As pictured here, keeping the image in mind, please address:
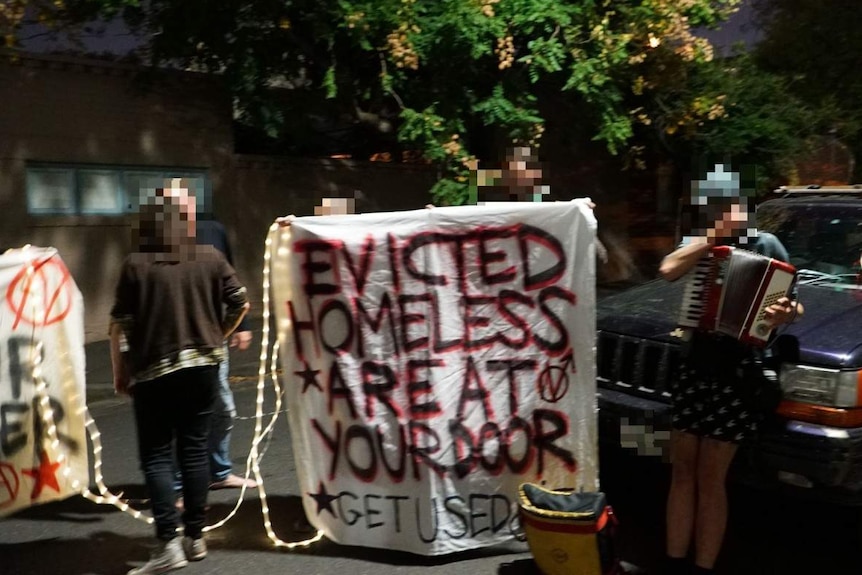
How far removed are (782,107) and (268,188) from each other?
24.1ft

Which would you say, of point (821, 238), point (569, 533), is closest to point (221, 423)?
point (569, 533)

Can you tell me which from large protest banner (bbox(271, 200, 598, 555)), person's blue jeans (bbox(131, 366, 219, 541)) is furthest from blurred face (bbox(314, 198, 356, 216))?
person's blue jeans (bbox(131, 366, 219, 541))

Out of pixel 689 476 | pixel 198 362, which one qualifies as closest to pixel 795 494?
pixel 689 476

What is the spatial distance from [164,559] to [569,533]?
1.85m

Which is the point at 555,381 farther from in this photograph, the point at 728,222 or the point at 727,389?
the point at 728,222

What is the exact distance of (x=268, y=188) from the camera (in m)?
10.7

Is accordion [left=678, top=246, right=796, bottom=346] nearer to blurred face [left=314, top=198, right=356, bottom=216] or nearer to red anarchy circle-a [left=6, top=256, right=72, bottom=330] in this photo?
blurred face [left=314, top=198, right=356, bottom=216]

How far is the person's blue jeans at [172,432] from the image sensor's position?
3.58 metres

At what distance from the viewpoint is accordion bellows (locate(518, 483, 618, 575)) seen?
11.0 feet

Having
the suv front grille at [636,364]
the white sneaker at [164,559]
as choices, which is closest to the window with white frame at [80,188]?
the white sneaker at [164,559]

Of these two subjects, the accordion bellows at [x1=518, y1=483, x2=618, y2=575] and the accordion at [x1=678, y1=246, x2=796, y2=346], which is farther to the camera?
the accordion bellows at [x1=518, y1=483, x2=618, y2=575]

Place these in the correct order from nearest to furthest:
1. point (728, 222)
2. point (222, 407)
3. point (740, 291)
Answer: point (740, 291) < point (728, 222) < point (222, 407)

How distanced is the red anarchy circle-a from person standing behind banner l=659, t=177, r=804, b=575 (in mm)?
2898

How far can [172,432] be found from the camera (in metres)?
3.71
